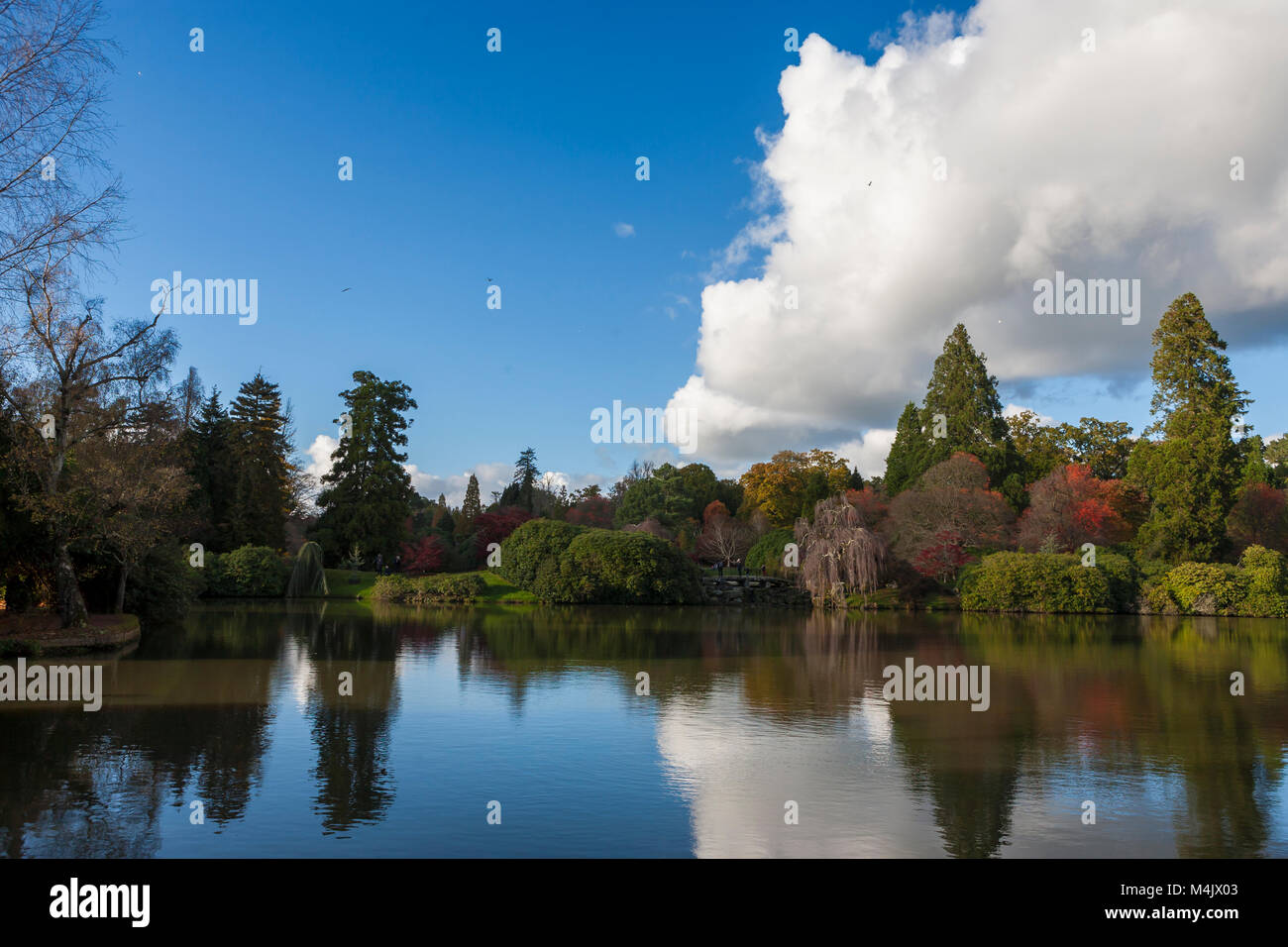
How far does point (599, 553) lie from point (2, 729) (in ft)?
89.6

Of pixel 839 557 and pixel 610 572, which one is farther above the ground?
pixel 839 557

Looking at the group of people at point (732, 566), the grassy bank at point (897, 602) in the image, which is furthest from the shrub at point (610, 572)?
the group of people at point (732, 566)

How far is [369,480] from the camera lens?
148ft

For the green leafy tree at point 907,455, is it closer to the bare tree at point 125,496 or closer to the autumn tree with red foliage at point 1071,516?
the autumn tree with red foliage at point 1071,516

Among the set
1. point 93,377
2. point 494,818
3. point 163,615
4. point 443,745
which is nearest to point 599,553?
point 163,615

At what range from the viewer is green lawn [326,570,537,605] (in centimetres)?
3778

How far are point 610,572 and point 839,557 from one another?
10.1m

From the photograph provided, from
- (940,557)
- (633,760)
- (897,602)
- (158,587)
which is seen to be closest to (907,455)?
(940,557)

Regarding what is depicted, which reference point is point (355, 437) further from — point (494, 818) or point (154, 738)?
point (494, 818)

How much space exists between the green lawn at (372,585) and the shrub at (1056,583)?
20.0 meters

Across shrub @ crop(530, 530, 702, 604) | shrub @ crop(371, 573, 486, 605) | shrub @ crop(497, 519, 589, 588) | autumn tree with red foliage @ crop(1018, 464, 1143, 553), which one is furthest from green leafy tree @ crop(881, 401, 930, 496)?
shrub @ crop(371, 573, 486, 605)

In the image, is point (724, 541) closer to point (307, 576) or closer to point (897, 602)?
point (897, 602)

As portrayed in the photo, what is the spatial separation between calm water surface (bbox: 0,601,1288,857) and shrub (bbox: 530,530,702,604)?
18.8 metres
